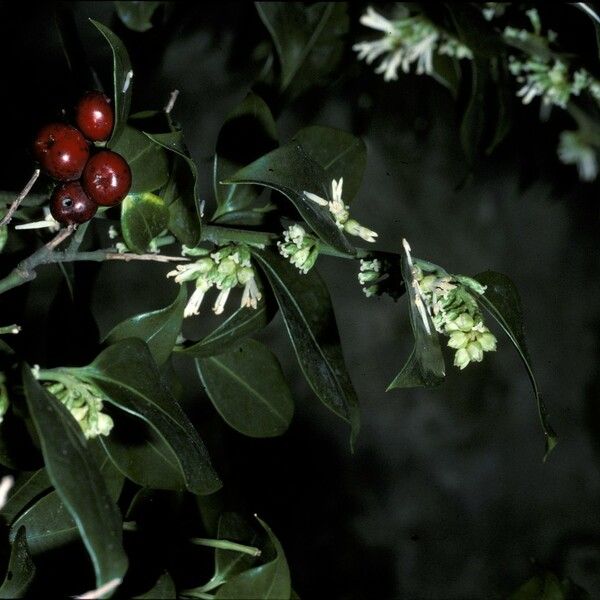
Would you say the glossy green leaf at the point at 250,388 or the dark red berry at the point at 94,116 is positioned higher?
the dark red berry at the point at 94,116

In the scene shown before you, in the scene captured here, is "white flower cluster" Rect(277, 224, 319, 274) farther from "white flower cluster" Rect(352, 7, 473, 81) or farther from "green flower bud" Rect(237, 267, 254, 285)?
"white flower cluster" Rect(352, 7, 473, 81)

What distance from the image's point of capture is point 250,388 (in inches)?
27.4

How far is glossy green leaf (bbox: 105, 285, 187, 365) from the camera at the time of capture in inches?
23.0

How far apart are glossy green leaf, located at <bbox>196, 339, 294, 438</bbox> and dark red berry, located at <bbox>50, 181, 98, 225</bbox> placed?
0.24 meters

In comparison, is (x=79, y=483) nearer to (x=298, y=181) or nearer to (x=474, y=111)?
(x=298, y=181)

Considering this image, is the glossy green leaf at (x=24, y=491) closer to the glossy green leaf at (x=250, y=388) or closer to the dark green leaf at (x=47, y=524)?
the dark green leaf at (x=47, y=524)

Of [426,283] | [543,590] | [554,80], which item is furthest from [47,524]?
[554,80]

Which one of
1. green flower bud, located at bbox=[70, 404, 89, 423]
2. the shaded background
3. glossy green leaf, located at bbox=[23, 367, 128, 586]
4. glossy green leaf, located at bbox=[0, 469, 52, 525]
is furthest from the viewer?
the shaded background

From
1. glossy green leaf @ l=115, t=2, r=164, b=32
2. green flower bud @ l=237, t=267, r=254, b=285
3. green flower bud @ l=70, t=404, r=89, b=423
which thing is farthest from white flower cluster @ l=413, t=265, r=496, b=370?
glossy green leaf @ l=115, t=2, r=164, b=32

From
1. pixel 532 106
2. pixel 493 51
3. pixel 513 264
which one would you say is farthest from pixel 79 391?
pixel 513 264

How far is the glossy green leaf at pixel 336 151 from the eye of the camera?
2.24 ft

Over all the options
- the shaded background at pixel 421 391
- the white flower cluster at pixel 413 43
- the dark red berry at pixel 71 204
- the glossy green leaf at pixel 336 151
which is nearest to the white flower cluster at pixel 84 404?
the dark red berry at pixel 71 204

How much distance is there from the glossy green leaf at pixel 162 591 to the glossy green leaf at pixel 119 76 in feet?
0.94

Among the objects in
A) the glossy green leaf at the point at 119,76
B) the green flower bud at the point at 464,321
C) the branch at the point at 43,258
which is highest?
the glossy green leaf at the point at 119,76
